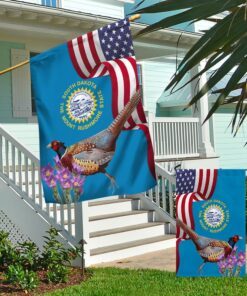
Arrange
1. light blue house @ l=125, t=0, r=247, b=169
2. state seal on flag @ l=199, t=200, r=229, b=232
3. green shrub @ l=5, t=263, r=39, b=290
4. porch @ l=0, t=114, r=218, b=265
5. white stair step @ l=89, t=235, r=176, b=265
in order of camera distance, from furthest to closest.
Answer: light blue house @ l=125, t=0, r=247, b=169
white stair step @ l=89, t=235, r=176, b=265
porch @ l=0, t=114, r=218, b=265
state seal on flag @ l=199, t=200, r=229, b=232
green shrub @ l=5, t=263, r=39, b=290

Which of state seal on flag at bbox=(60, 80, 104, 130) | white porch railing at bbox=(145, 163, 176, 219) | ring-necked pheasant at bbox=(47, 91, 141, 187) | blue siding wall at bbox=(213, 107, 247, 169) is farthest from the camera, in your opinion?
blue siding wall at bbox=(213, 107, 247, 169)

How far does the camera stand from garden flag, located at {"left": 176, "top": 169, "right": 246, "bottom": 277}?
641 cm

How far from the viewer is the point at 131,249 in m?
8.44

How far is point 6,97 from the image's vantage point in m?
10.6

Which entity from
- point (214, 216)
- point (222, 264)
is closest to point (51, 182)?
point (214, 216)

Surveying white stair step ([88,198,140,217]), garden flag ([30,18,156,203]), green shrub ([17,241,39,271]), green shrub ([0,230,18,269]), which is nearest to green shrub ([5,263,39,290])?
green shrub ([17,241,39,271])

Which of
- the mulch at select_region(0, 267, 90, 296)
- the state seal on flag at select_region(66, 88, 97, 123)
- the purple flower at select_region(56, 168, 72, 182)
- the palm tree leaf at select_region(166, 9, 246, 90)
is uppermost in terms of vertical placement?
the palm tree leaf at select_region(166, 9, 246, 90)

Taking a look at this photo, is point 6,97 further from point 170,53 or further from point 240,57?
point 240,57

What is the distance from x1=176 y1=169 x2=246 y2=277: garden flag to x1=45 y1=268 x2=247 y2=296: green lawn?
18 centimetres

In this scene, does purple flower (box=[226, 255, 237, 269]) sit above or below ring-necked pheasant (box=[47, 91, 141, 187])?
below

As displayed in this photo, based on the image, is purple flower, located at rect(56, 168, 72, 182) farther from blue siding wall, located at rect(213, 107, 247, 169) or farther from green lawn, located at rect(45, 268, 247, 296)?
blue siding wall, located at rect(213, 107, 247, 169)

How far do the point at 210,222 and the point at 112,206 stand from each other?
323cm

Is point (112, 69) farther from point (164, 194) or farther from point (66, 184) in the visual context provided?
point (164, 194)

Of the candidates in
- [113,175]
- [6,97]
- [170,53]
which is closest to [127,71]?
[113,175]
